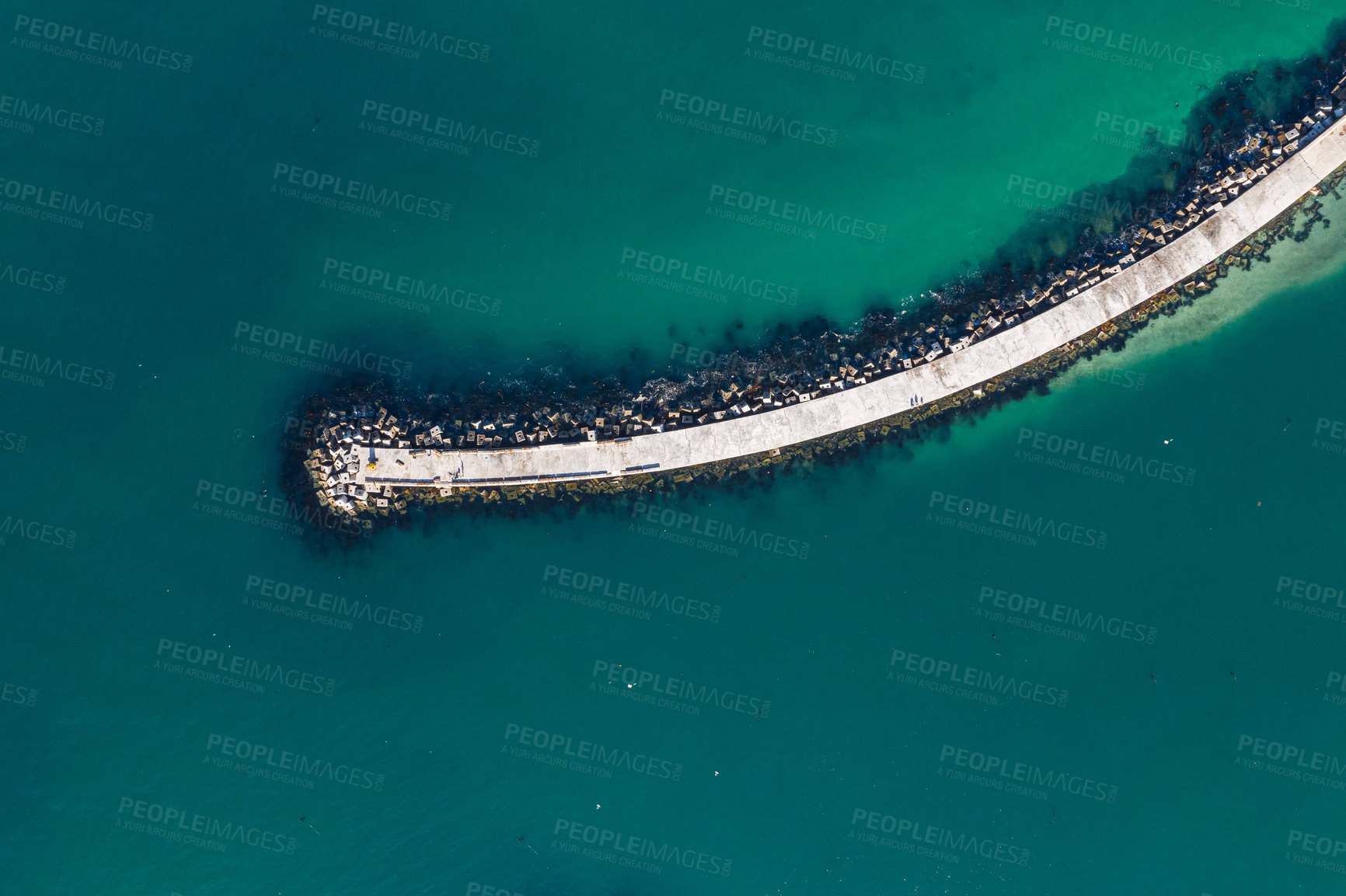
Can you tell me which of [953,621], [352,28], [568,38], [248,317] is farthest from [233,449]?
[953,621]

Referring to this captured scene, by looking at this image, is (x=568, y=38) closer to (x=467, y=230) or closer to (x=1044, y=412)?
(x=467, y=230)

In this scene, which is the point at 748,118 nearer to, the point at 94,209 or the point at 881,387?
the point at 881,387

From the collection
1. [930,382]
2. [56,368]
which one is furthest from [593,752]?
[56,368]

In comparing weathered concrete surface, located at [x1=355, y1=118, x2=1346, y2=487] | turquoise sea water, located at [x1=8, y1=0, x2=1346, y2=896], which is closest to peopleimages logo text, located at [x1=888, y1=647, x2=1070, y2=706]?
turquoise sea water, located at [x1=8, y1=0, x2=1346, y2=896]

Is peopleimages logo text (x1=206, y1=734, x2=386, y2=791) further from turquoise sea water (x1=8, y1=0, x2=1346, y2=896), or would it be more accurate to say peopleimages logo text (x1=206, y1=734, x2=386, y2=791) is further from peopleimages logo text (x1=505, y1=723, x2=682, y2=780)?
peopleimages logo text (x1=505, y1=723, x2=682, y2=780)

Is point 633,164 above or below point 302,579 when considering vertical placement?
above

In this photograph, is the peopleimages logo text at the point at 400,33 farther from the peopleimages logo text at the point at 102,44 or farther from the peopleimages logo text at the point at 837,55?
the peopleimages logo text at the point at 837,55

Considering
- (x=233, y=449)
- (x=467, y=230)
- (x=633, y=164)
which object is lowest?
(x=233, y=449)

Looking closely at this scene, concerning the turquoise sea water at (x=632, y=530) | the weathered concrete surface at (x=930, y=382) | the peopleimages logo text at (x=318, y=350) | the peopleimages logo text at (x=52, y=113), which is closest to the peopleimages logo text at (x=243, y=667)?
the turquoise sea water at (x=632, y=530)
